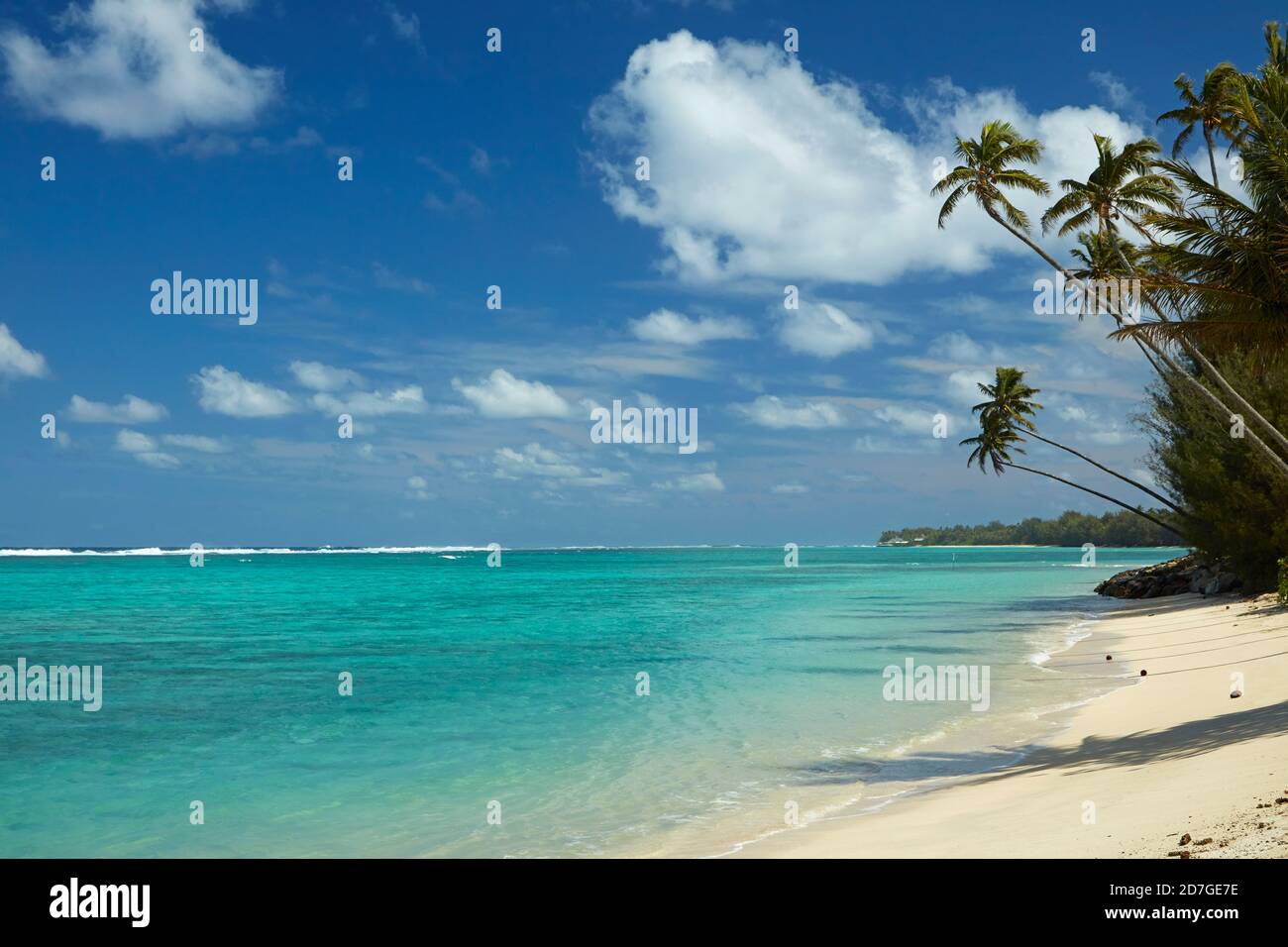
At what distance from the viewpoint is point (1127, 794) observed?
818 cm

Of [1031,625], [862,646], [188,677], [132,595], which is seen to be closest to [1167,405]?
[1031,625]

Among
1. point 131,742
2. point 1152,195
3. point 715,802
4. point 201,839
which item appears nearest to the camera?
point 201,839

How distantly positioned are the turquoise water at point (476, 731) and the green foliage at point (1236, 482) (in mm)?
6625

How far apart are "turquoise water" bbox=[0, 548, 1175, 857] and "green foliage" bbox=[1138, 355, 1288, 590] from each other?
261 inches

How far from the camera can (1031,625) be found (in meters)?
32.6

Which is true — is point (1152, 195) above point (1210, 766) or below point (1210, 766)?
above

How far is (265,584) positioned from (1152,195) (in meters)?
70.0

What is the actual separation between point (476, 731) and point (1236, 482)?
1081 inches

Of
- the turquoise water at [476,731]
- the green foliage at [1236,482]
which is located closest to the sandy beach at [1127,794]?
the turquoise water at [476,731]

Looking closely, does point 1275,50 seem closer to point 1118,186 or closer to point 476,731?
point 1118,186

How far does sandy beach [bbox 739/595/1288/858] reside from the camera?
6.46m

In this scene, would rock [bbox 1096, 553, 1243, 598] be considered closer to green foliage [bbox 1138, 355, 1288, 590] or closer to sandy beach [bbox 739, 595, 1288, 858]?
green foliage [bbox 1138, 355, 1288, 590]

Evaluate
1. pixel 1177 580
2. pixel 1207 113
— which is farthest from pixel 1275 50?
pixel 1177 580

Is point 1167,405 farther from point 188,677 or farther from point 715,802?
point 188,677
